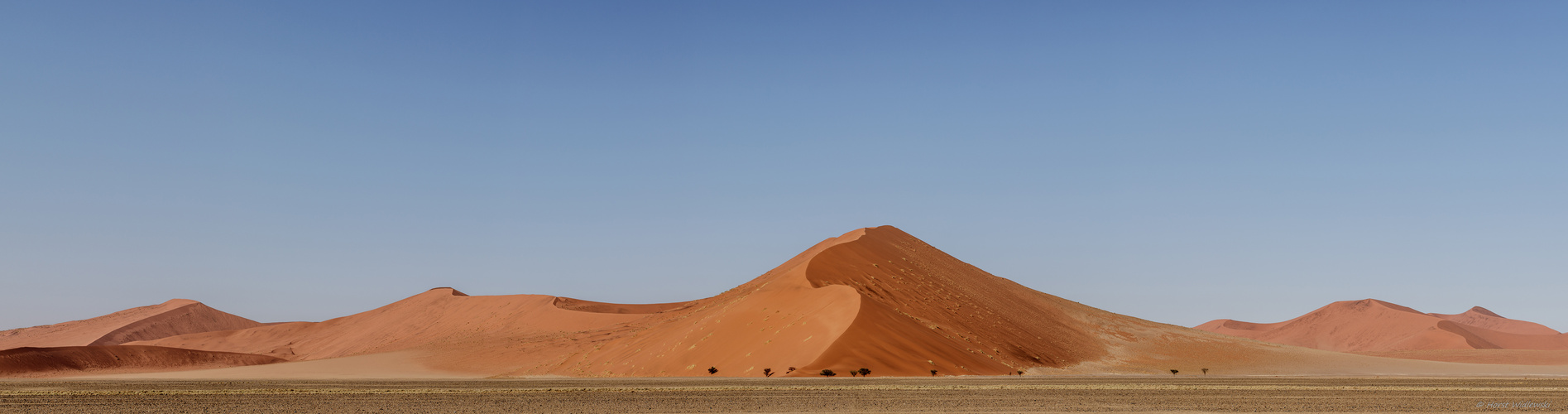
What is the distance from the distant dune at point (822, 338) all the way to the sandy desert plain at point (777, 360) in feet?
0.85

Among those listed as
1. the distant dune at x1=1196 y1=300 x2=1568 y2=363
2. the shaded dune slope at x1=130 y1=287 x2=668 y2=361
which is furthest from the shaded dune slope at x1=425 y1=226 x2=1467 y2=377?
the distant dune at x1=1196 y1=300 x2=1568 y2=363

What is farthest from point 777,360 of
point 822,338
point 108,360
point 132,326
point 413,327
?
point 132,326

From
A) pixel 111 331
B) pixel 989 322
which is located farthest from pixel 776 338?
pixel 111 331

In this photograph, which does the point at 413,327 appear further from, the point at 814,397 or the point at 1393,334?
the point at 1393,334

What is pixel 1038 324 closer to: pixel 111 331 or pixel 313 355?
pixel 313 355

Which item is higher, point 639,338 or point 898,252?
point 898,252

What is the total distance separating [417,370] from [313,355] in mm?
42266

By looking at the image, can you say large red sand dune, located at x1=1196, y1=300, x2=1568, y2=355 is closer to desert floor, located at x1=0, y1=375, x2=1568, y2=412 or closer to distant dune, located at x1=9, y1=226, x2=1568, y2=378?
distant dune, located at x1=9, y1=226, x2=1568, y2=378

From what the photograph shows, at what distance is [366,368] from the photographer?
77.1 meters

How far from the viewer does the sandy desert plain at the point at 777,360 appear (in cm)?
3002

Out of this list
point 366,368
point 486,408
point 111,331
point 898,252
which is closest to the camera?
point 486,408

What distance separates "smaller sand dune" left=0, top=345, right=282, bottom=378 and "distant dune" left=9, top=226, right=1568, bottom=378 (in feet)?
23.4

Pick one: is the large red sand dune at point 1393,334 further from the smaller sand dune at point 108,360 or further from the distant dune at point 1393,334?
the smaller sand dune at point 108,360

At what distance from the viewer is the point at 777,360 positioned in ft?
159
